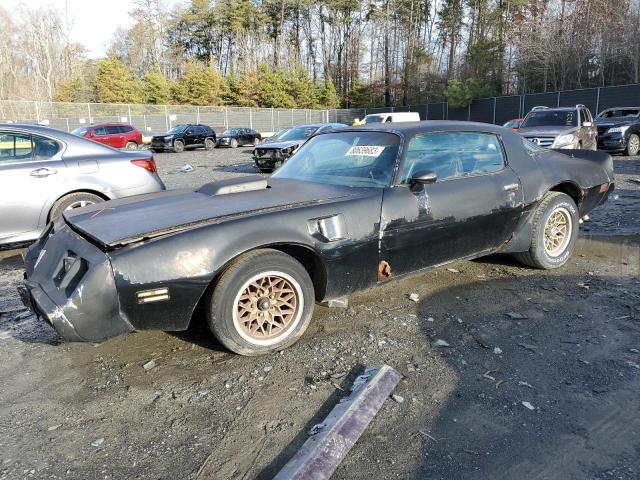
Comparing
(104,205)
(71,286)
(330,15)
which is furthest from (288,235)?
(330,15)

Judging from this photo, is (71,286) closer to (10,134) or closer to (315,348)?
(315,348)

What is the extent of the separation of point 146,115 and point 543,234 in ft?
118

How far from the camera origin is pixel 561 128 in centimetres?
1205

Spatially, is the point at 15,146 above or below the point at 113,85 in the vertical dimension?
below

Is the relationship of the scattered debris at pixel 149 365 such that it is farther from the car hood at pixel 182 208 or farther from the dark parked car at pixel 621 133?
the dark parked car at pixel 621 133

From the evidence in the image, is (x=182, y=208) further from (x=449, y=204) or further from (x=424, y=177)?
(x=449, y=204)

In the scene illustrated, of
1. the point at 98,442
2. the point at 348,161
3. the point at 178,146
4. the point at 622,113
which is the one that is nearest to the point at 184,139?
the point at 178,146

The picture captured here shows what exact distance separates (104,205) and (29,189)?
6.81 feet

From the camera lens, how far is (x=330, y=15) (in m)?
58.8

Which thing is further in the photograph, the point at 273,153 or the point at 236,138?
the point at 236,138

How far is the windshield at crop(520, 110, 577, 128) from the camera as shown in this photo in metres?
12.4

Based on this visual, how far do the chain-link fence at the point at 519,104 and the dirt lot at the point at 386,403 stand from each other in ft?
91.4

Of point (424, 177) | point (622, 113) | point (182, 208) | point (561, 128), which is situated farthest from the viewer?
point (622, 113)

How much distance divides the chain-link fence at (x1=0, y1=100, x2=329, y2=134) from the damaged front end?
32.7 m
